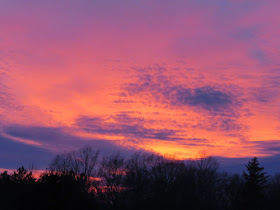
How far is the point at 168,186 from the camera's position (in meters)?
82.7

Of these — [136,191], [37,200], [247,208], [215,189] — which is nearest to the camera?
[37,200]

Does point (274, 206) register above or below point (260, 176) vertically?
below

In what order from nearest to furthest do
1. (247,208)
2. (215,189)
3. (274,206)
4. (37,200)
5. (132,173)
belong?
(37,200) → (247,208) → (274,206) → (132,173) → (215,189)

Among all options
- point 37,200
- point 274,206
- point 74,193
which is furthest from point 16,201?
point 274,206

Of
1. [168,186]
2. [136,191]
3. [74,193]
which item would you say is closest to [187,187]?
[168,186]

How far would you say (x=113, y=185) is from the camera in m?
83.8

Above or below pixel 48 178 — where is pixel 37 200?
below

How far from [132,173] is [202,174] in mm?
20222

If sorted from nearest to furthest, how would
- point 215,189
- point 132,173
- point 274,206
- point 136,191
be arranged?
point 274,206
point 136,191
point 132,173
point 215,189

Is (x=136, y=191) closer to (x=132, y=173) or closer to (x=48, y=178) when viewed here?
(x=132, y=173)

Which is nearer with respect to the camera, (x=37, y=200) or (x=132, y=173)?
(x=37, y=200)

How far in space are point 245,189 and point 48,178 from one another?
50.3 meters

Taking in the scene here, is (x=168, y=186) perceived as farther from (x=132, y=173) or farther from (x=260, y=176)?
(x=260, y=176)

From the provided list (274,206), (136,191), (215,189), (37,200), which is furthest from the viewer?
(215,189)
